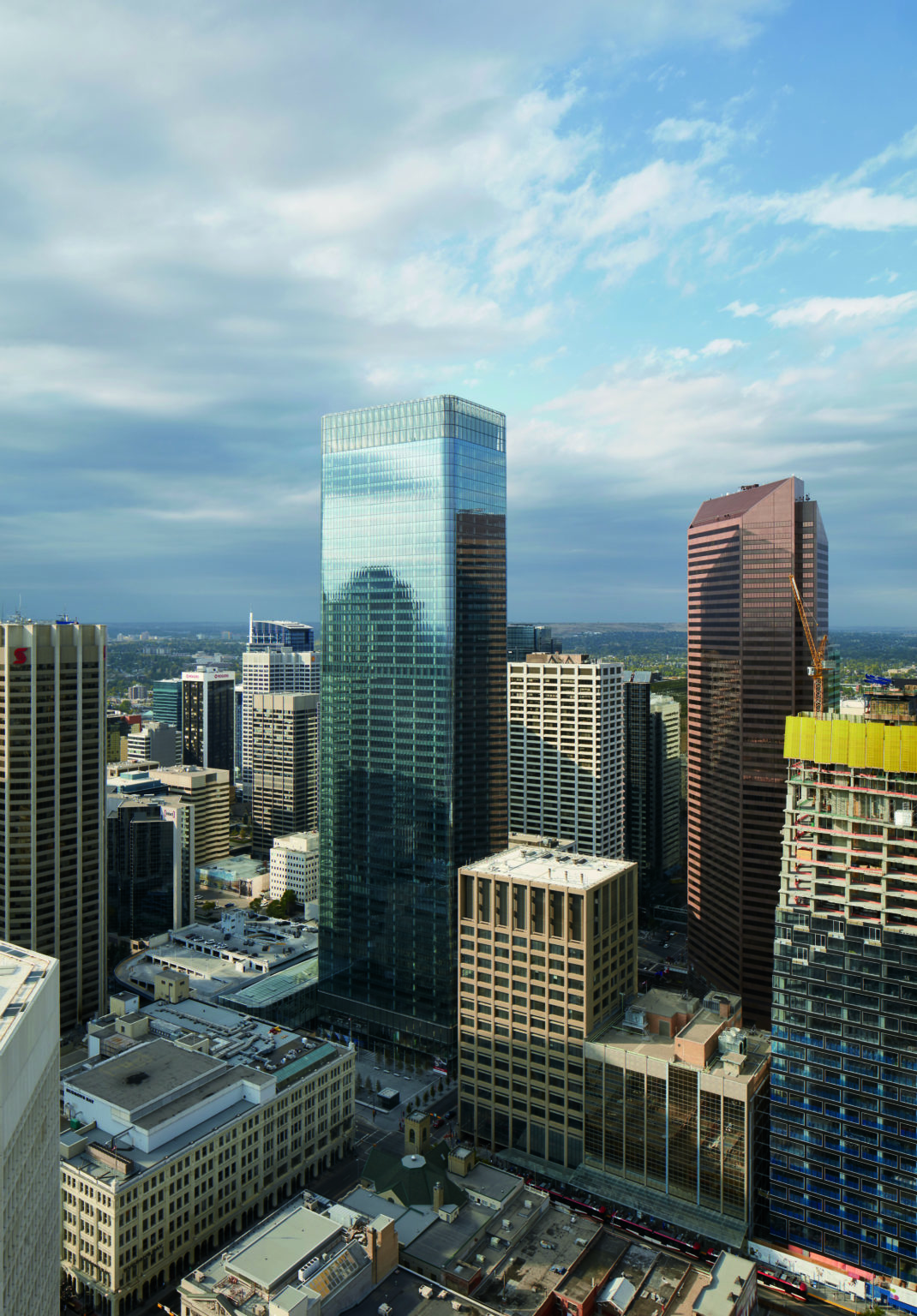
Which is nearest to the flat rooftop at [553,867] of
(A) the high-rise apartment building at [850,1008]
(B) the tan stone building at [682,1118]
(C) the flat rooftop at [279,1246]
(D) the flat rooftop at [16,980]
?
(B) the tan stone building at [682,1118]

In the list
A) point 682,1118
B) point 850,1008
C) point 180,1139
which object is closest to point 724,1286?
Answer: point 682,1118

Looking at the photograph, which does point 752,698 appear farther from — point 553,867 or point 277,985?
point 277,985

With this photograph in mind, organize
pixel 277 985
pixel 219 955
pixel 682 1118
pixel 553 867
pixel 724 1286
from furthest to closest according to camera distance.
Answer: pixel 219 955 < pixel 277 985 < pixel 553 867 < pixel 682 1118 < pixel 724 1286

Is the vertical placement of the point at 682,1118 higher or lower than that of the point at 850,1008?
lower

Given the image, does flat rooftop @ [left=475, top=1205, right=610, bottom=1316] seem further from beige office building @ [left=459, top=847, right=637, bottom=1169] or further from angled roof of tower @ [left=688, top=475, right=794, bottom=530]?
angled roof of tower @ [left=688, top=475, right=794, bottom=530]

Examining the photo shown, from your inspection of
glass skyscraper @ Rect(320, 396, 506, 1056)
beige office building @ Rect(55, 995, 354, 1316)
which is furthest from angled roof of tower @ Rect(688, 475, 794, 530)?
beige office building @ Rect(55, 995, 354, 1316)

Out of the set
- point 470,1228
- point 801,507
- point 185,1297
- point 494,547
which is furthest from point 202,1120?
point 801,507

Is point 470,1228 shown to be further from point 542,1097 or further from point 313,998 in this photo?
point 313,998
